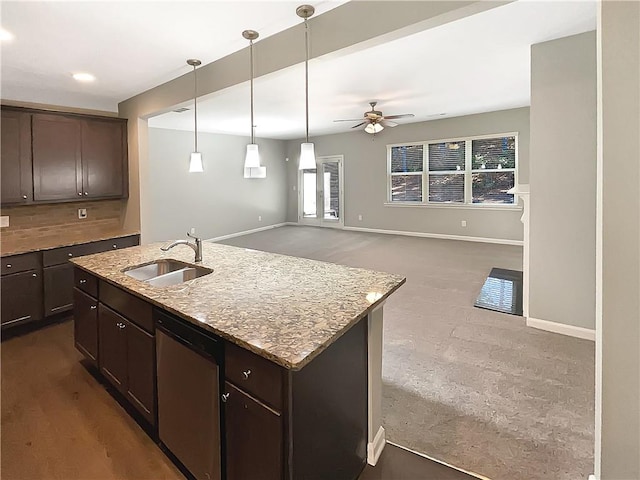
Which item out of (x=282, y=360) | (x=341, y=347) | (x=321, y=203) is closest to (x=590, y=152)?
(x=341, y=347)

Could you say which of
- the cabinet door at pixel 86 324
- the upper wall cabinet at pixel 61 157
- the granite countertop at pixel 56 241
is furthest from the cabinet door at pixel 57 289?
the cabinet door at pixel 86 324

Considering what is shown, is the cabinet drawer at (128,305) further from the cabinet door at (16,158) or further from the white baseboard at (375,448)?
the cabinet door at (16,158)

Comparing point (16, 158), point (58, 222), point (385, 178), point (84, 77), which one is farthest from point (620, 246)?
point (385, 178)

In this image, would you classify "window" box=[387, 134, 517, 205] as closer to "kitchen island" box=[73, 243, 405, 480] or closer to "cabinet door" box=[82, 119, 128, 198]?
"cabinet door" box=[82, 119, 128, 198]

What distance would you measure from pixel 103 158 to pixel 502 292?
16.7 feet

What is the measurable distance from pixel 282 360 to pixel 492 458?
55.5 inches

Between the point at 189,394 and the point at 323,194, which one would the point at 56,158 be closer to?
the point at 189,394

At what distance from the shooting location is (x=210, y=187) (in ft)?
27.1

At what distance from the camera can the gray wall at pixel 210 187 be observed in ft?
23.7

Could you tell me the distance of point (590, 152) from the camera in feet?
9.96

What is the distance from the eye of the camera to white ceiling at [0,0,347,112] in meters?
2.22

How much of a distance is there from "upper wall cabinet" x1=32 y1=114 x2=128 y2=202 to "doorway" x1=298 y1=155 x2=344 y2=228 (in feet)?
18.6

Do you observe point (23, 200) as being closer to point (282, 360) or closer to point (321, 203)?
point (282, 360)

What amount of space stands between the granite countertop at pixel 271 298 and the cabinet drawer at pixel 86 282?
0.25 feet
